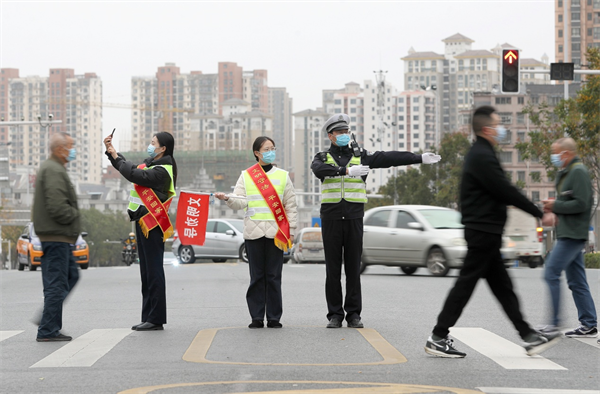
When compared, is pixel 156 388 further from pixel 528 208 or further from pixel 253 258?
pixel 253 258

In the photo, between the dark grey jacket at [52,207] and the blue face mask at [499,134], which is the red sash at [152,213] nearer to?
the dark grey jacket at [52,207]

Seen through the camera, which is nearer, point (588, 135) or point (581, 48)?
point (588, 135)

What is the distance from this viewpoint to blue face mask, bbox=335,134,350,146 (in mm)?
9445

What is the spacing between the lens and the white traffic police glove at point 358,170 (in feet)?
30.1

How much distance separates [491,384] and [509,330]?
3274 mm

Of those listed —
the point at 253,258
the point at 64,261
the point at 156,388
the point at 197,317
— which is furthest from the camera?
the point at 197,317

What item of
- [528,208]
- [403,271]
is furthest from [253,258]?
[403,271]

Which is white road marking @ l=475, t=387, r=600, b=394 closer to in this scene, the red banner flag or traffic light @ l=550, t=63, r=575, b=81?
the red banner flag

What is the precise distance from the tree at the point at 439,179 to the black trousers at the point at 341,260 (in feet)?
170

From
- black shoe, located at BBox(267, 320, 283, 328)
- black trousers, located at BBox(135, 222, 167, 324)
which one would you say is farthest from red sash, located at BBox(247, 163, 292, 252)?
black trousers, located at BBox(135, 222, 167, 324)

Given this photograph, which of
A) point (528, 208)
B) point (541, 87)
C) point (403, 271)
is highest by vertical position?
point (541, 87)

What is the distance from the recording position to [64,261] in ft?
29.4

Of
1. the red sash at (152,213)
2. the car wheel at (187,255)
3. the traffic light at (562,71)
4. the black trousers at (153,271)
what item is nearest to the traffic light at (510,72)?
the traffic light at (562,71)

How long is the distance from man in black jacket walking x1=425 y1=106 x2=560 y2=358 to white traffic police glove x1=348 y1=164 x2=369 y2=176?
1948 millimetres
